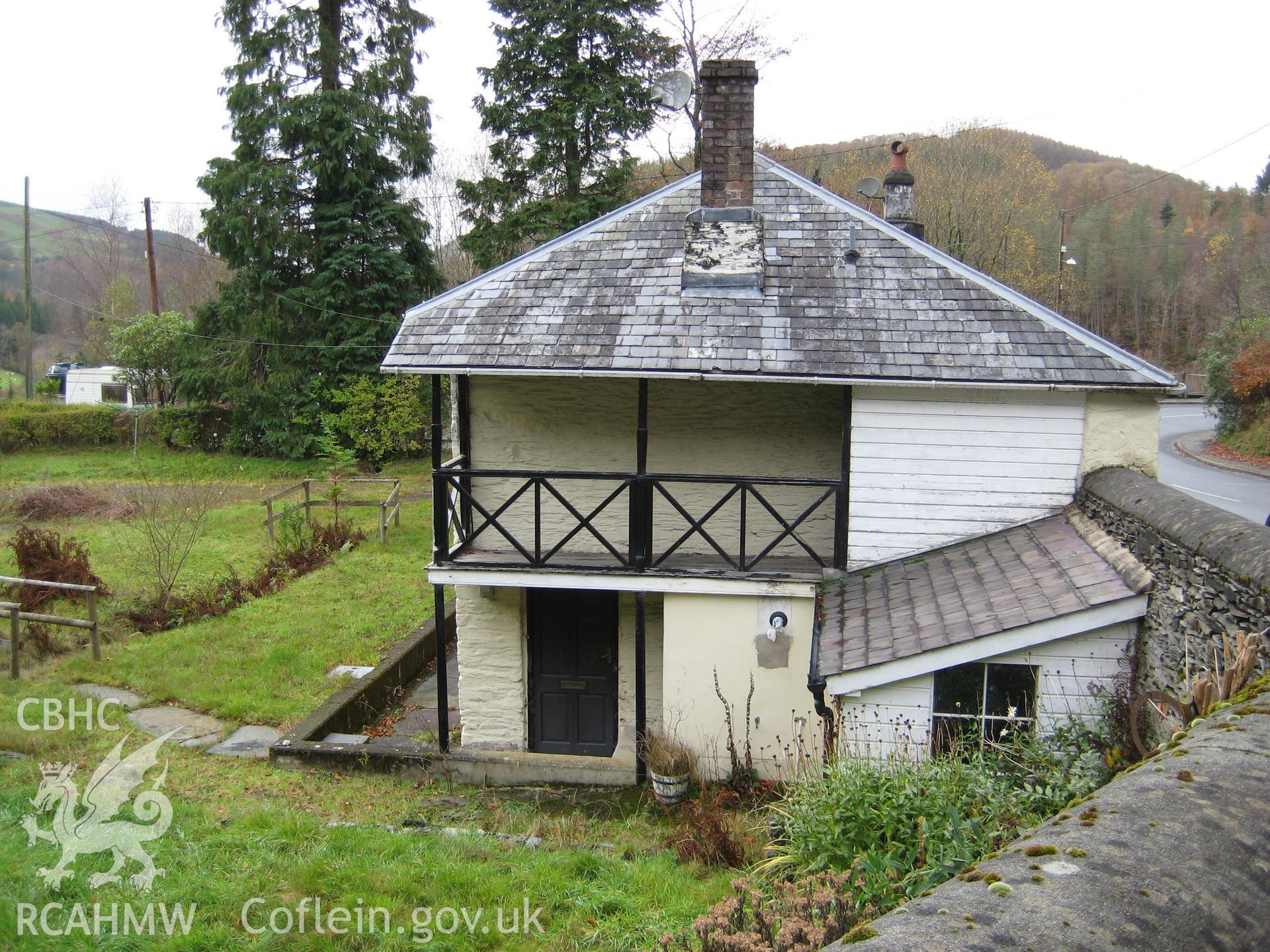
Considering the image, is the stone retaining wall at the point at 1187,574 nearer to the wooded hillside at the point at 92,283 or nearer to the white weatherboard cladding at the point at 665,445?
the white weatherboard cladding at the point at 665,445

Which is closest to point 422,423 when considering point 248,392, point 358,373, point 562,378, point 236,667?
point 358,373

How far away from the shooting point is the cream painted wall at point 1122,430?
27.1 feet

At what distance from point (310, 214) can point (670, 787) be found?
23.8m

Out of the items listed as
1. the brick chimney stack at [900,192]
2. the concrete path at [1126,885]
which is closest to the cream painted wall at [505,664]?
the brick chimney stack at [900,192]

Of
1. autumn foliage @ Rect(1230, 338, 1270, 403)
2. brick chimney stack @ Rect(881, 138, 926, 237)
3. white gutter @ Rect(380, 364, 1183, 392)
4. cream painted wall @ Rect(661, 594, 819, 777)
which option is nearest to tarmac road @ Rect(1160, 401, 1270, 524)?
autumn foliage @ Rect(1230, 338, 1270, 403)

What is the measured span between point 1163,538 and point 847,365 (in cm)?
300

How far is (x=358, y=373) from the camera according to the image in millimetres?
27000

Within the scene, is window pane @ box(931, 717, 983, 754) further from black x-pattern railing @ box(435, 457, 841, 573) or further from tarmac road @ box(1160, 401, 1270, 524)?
tarmac road @ box(1160, 401, 1270, 524)

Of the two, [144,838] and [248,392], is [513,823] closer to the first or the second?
[144,838]

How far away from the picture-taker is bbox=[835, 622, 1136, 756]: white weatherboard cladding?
6.81 metres

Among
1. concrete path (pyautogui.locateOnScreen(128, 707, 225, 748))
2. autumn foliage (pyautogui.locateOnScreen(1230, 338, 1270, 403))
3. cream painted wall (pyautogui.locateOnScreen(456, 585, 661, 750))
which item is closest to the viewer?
concrete path (pyautogui.locateOnScreen(128, 707, 225, 748))
